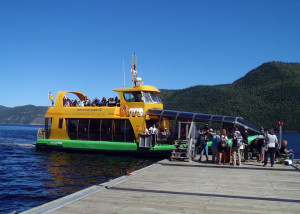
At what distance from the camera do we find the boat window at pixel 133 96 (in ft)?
67.6

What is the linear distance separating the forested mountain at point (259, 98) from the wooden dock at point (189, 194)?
10150 cm

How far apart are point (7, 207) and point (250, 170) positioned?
26.5 feet

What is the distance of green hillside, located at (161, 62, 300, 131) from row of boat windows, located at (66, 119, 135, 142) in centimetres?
9329

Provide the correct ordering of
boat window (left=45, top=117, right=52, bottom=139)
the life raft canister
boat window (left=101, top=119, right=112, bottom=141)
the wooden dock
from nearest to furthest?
1. the wooden dock
2. the life raft canister
3. boat window (left=101, top=119, right=112, bottom=141)
4. boat window (left=45, top=117, right=52, bottom=139)

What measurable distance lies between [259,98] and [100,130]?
4832 inches

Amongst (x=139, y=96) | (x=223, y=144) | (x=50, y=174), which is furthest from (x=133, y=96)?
(x=223, y=144)

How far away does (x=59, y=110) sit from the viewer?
2233cm

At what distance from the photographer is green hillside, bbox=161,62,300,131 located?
112 metres

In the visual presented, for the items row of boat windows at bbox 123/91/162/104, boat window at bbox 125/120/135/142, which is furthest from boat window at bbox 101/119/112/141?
row of boat windows at bbox 123/91/162/104

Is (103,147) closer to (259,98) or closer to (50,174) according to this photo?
(50,174)

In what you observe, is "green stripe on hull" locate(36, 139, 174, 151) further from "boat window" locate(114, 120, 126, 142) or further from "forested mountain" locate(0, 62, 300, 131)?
"forested mountain" locate(0, 62, 300, 131)

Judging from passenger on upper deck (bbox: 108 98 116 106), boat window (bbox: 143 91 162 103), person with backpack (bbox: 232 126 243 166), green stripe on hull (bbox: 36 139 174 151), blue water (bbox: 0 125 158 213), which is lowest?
blue water (bbox: 0 125 158 213)

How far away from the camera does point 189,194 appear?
279 inches

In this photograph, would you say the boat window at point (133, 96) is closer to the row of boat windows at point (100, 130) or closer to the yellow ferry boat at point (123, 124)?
the yellow ferry boat at point (123, 124)
